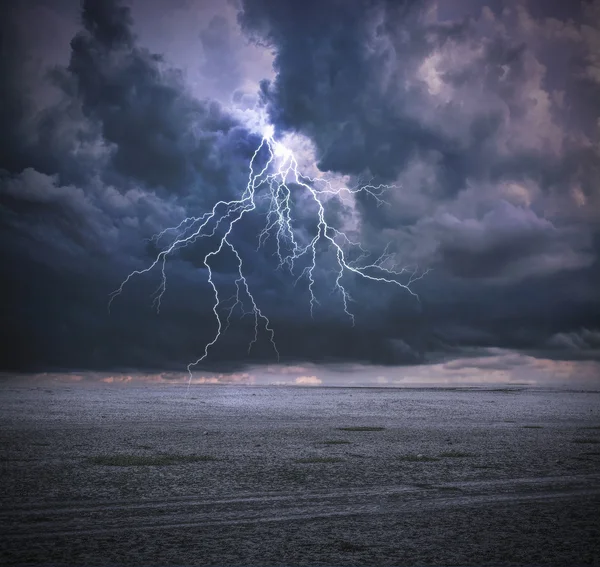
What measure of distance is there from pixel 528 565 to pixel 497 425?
78.8 ft

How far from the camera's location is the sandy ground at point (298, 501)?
7863 millimetres

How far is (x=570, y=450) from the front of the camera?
1950 cm

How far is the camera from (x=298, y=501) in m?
11.0

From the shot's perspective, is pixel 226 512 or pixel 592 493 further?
pixel 592 493

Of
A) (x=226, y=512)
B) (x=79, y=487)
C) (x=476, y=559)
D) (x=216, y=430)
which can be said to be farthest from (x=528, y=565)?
(x=216, y=430)

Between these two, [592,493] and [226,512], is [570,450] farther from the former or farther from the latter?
[226,512]

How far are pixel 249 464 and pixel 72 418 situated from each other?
2070cm

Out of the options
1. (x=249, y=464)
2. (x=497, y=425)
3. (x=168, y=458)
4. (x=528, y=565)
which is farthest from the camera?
(x=497, y=425)

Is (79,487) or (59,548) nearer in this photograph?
(59,548)

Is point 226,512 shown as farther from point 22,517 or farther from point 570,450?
point 570,450

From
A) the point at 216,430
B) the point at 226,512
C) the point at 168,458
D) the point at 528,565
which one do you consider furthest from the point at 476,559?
the point at 216,430

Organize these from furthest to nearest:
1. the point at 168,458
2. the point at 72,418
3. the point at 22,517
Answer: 1. the point at 72,418
2. the point at 168,458
3. the point at 22,517

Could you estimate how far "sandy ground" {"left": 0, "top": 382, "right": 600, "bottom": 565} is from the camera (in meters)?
7.86

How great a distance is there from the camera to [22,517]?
9.65 m
